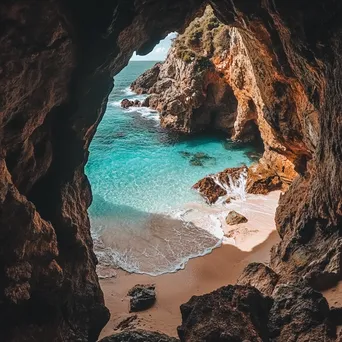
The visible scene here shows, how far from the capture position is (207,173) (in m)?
27.8

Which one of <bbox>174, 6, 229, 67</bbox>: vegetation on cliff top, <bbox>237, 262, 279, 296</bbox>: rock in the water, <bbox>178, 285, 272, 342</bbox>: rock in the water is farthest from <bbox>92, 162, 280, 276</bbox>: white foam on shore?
<bbox>174, 6, 229, 67</bbox>: vegetation on cliff top

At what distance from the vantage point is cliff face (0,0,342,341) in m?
6.82

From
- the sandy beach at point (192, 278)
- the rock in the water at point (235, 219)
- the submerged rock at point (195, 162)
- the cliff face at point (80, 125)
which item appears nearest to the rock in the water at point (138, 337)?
the cliff face at point (80, 125)

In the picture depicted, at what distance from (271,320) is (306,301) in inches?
37.8

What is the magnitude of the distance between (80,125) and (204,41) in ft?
98.7

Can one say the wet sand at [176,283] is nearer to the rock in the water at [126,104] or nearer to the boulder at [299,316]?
the boulder at [299,316]

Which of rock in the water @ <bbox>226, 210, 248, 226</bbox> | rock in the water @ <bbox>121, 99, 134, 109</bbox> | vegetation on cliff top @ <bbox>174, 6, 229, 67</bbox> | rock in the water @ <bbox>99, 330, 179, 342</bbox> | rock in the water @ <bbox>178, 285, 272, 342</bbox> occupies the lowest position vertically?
rock in the water @ <bbox>226, 210, 248, 226</bbox>

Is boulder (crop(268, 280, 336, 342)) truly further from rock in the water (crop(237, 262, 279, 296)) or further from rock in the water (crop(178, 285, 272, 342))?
rock in the water (crop(237, 262, 279, 296))

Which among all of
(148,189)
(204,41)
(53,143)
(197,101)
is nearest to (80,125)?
(53,143)

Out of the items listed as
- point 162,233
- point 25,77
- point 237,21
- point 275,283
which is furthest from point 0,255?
point 162,233

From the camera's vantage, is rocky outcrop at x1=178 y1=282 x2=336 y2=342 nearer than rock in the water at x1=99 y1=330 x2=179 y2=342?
Yes

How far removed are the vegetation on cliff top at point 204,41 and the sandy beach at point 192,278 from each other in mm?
20884

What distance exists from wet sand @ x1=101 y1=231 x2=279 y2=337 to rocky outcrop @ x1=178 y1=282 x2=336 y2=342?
321 centimetres

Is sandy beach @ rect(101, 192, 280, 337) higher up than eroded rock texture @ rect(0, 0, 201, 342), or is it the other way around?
eroded rock texture @ rect(0, 0, 201, 342)
